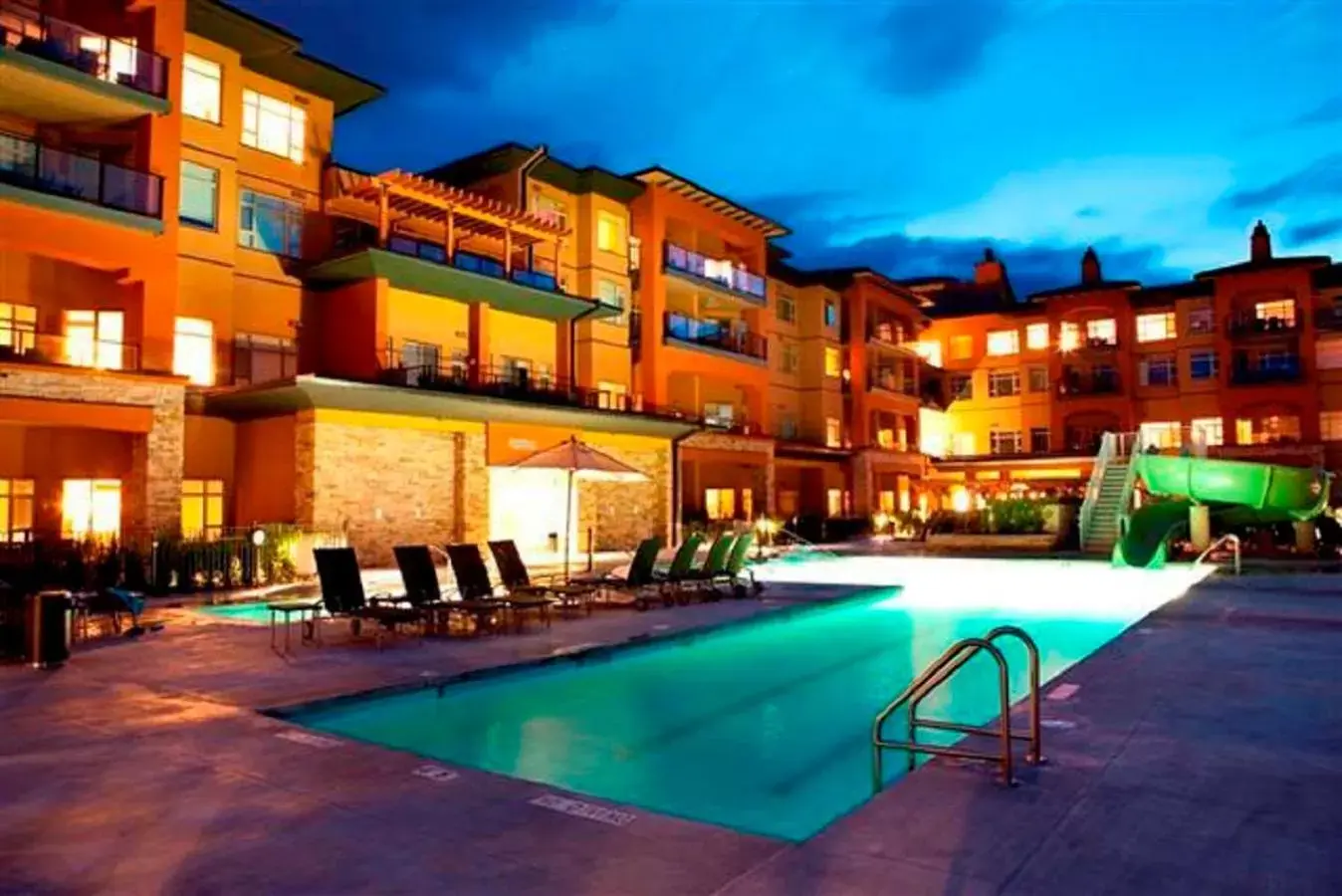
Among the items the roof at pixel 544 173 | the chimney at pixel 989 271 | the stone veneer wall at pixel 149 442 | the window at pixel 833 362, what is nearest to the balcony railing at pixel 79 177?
the stone veneer wall at pixel 149 442

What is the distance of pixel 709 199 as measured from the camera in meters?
36.6

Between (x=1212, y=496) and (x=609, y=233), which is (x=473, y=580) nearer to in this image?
(x=1212, y=496)

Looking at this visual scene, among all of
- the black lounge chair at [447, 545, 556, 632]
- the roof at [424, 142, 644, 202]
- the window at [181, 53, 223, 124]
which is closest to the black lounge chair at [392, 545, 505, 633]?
the black lounge chair at [447, 545, 556, 632]

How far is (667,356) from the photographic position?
3453cm

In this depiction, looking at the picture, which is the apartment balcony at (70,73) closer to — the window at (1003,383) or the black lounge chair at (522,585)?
the black lounge chair at (522,585)

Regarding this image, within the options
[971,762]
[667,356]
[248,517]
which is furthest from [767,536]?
[971,762]

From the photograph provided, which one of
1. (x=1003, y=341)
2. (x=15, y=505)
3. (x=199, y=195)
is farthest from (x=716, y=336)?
(x=1003, y=341)

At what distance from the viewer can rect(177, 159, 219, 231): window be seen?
23062 millimetres

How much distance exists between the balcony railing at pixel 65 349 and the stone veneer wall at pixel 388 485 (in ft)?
12.3

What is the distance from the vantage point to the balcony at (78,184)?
18828mm

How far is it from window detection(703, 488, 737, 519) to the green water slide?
51.8 ft

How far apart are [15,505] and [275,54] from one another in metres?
12.3

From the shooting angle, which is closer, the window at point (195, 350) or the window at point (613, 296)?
the window at point (195, 350)

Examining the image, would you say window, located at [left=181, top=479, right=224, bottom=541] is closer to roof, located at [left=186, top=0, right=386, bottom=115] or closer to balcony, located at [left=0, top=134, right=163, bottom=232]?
balcony, located at [left=0, top=134, right=163, bottom=232]
